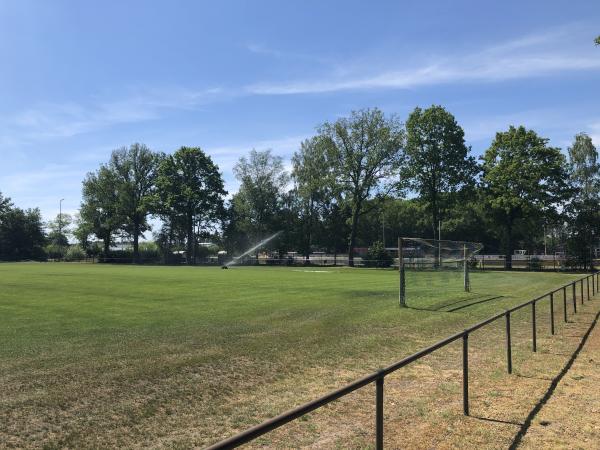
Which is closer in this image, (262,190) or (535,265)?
(535,265)

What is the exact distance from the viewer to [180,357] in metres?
9.46

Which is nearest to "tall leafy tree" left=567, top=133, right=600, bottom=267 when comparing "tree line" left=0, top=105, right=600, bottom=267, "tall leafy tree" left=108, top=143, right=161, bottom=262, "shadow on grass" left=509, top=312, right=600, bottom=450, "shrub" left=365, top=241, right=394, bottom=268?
"tree line" left=0, top=105, right=600, bottom=267

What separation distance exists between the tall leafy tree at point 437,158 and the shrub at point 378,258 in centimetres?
728

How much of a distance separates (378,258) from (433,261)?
36791 millimetres

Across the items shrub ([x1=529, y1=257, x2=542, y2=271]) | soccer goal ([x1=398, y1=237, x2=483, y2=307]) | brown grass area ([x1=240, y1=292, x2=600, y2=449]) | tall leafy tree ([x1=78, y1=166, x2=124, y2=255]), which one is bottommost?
brown grass area ([x1=240, y1=292, x2=600, y2=449])

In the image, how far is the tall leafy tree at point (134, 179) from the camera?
88.9m

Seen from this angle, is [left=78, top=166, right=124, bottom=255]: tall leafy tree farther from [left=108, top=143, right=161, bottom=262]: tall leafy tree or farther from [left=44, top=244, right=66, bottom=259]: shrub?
[left=44, top=244, right=66, bottom=259]: shrub

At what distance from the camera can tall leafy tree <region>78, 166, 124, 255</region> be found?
90.4 meters

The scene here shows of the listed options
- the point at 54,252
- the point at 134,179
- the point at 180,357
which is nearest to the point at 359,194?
the point at 134,179

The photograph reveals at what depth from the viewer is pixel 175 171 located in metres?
85.1

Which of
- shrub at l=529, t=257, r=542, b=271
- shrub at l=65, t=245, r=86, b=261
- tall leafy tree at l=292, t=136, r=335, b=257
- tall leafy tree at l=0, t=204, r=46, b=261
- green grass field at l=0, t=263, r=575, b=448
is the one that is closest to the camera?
green grass field at l=0, t=263, r=575, b=448

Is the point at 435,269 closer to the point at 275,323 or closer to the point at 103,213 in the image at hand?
the point at 275,323

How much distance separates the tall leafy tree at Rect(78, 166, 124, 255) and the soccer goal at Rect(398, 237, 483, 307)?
74945mm

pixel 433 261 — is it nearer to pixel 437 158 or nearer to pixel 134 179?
pixel 437 158
